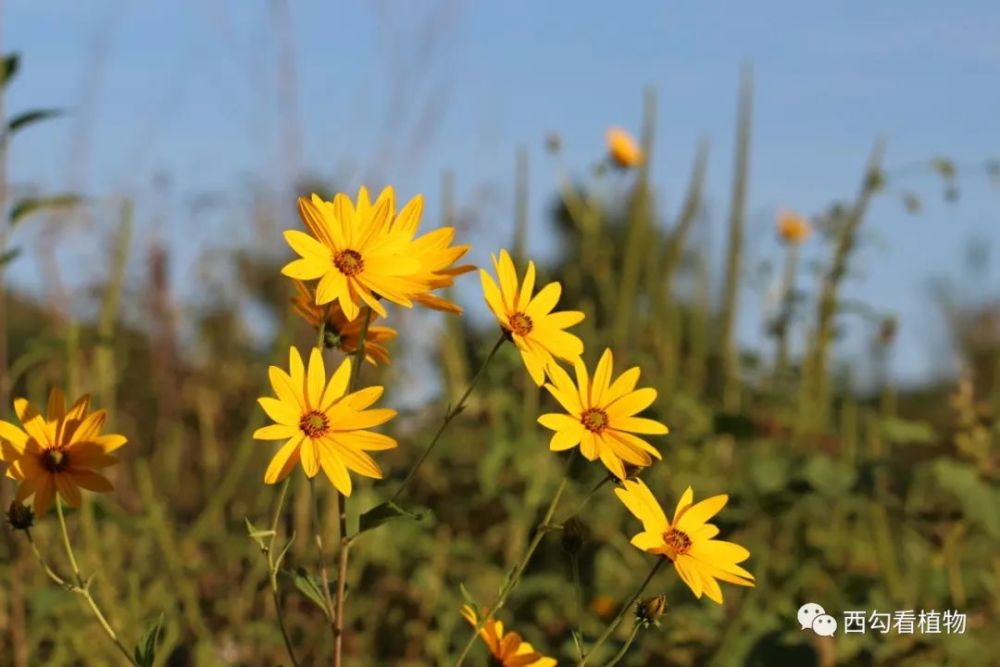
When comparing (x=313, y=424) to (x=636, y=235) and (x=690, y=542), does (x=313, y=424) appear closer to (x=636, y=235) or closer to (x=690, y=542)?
(x=690, y=542)

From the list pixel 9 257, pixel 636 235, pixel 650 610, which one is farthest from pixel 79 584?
pixel 636 235

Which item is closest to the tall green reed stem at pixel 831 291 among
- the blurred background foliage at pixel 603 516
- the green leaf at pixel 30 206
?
the blurred background foliage at pixel 603 516

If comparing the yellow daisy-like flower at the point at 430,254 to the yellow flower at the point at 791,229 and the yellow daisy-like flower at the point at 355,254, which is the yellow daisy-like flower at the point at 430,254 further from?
the yellow flower at the point at 791,229

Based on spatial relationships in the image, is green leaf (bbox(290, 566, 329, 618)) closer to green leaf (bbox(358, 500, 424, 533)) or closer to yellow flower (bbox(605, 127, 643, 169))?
green leaf (bbox(358, 500, 424, 533))

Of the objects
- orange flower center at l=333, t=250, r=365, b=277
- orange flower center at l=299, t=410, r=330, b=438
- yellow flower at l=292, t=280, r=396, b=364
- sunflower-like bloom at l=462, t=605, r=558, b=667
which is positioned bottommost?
sunflower-like bloom at l=462, t=605, r=558, b=667

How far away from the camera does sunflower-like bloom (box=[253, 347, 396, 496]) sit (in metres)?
0.94

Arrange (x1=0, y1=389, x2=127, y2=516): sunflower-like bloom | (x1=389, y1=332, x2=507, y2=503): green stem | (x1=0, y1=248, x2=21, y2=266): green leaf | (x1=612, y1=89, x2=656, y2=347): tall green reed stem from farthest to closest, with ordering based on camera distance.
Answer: (x1=612, y1=89, x2=656, y2=347): tall green reed stem < (x1=0, y1=248, x2=21, y2=266): green leaf < (x1=0, y1=389, x2=127, y2=516): sunflower-like bloom < (x1=389, y1=332, x2=507, y2=503): green stem

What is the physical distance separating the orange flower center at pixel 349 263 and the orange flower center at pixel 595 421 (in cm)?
20

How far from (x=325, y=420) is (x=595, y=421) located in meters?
0.20

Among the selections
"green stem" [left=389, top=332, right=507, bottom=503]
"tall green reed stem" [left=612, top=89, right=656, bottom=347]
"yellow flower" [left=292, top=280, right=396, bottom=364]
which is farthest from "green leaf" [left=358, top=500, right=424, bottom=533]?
"tall green reed stem" [left=612, top=89, right=656, bottom=347]

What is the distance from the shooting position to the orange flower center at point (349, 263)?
95 cm

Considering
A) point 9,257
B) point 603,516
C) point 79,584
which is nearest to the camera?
point 79,584

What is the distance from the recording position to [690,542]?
101cm

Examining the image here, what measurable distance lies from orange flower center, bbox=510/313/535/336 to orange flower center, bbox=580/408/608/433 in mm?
79
